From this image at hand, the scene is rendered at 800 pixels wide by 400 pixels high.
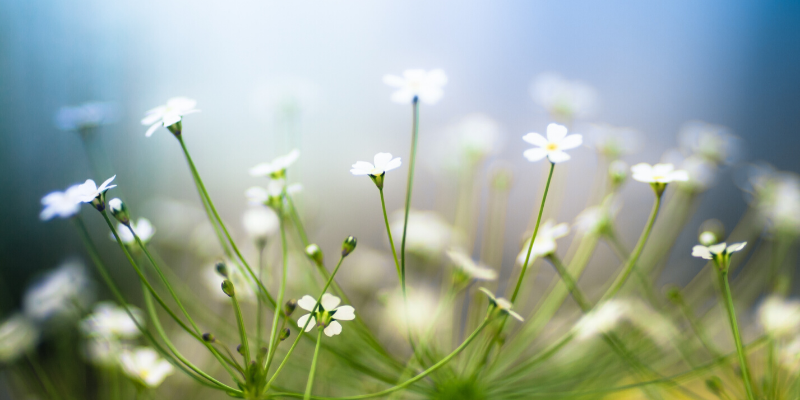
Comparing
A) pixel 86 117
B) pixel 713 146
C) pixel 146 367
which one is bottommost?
pixel 146 367

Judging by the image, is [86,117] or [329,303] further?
[86,117]

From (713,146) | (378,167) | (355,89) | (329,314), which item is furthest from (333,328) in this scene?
(355,89)

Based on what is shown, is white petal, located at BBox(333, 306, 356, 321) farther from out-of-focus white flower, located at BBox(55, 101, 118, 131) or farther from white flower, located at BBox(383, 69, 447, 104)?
out-of-focus white flower, located at BBox(55, 101, 118, 131)

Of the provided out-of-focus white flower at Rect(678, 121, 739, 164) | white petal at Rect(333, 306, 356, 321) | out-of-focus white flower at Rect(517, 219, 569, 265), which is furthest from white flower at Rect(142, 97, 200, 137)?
out-of-focus white flower at Rect(678, 121, 739, 164)

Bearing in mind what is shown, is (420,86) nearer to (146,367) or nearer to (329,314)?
(329,314)

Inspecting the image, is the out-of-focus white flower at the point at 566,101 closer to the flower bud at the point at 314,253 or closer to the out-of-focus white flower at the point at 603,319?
the out-of-focus white flower at the point at 603,319

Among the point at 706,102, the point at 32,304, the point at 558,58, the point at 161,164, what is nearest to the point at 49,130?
the point at 161,164

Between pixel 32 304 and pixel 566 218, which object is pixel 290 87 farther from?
pixel 566 218
